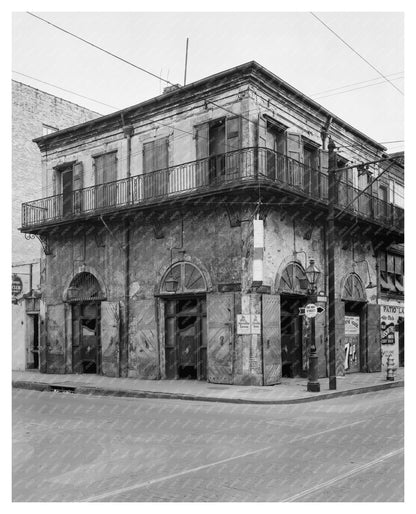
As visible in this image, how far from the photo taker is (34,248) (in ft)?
96.3

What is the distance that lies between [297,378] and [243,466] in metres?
12.9

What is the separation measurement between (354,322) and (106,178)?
34.1 feet

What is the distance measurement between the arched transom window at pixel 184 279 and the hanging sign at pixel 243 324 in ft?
5.29

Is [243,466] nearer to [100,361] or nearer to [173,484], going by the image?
[173,484]

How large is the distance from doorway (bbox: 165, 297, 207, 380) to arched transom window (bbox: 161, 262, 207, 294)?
44cm

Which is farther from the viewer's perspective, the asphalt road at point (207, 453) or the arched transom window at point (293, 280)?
the arched transom window at point (293, 280)

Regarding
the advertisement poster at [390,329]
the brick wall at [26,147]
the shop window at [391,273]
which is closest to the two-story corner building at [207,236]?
the shop window at [391,273]

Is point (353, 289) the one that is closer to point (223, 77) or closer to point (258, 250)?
point (258, 250)

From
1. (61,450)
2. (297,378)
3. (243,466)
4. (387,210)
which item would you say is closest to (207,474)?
(243,466)

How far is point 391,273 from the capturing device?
1034 inches

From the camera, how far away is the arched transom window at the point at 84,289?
2247 cm

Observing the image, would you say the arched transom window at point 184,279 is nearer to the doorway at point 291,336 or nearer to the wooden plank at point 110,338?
the wooden plank at point 110,338

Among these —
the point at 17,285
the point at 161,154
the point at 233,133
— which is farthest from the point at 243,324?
the point at 17,285

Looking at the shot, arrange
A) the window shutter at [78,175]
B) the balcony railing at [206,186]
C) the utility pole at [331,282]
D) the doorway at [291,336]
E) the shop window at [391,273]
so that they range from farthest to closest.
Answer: the shop window at [391,273], the window shutter at [78,175], the doorway at [291,336], the balcony railing at [206,186], the utility pole at [331,282]
